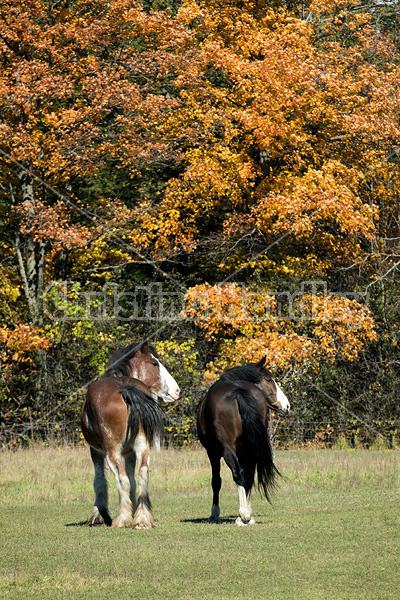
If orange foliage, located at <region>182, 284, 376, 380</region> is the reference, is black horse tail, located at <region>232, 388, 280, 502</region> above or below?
below

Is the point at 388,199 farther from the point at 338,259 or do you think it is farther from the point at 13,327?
the point at 13,327

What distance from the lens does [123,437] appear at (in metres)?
9.92

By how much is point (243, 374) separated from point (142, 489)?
7.65ft

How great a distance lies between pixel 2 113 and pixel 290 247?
323 inches

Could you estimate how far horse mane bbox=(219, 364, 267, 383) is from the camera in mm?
11133

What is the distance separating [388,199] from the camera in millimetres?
22625

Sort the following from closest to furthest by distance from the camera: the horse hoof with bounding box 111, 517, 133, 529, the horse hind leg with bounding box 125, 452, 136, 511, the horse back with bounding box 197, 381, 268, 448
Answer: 1. the horse hoof with bounding box 111, 517, 133, 529
2. the horse hind leg with bounding box 125, 452, 136, 511
3. the horse back with bounding box 197, 381, 268, 448

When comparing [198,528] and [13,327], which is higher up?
[13,327]

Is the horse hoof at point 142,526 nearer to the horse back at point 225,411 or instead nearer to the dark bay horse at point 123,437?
the dark bay horse at point 123,437

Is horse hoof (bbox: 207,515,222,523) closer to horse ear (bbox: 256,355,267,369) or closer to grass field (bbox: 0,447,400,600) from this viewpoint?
grass field (bbox: 0,447,400,600)

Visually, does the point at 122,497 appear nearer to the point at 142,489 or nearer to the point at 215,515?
the point at 142,489

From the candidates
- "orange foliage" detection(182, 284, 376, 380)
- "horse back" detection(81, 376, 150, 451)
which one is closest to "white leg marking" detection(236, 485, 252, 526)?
"horse back" detection(81, 376, 150, 451)

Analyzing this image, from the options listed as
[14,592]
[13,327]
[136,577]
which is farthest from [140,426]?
[13,327]

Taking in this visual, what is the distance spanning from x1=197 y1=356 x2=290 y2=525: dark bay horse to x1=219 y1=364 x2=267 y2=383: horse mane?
0.17 meters
